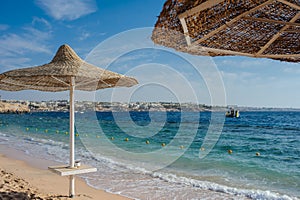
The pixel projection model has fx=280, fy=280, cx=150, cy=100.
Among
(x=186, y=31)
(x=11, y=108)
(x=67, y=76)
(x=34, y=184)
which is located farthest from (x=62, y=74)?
(x=11, y=108)

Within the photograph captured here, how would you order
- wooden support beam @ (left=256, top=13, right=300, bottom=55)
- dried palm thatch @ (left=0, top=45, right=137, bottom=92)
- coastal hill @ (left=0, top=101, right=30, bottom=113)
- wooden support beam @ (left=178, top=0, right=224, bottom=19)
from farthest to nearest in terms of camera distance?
coastal hill @ (left=0, top=101, right=30, bottom=113) → dried palm thatch @ (left=0, top=45, right=137, bottom=92) → wooden support beam @ (left=256, top=13, right=300, bottom=55) → wooden support beam @ (left=178, top=0, right=224, bottom=19)

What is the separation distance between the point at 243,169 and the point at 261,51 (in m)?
7.29

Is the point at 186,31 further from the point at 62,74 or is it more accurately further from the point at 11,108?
the point at 11,108

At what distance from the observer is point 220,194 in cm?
541

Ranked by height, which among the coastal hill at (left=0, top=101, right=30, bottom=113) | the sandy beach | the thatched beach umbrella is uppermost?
the coastal hill at (left=0, top=101, right=30, bottom=113)

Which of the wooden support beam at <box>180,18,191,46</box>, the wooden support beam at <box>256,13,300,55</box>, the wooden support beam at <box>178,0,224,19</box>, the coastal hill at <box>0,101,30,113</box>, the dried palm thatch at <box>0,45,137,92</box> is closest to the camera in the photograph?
the wooden support beam at <box>178,0,224,19</box>

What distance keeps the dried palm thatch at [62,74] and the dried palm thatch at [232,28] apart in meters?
1.72

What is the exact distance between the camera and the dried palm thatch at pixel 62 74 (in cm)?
329

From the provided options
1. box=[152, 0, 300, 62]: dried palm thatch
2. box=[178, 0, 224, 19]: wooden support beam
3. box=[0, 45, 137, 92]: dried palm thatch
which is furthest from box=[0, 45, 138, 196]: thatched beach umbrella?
box=[178, 0, 224, 19]: wooden support beam

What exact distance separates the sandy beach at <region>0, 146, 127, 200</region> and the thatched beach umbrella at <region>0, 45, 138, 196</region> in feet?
2.37

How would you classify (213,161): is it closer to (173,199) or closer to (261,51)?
(173,199)

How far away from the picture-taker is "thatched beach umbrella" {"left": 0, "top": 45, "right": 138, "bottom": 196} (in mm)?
3311

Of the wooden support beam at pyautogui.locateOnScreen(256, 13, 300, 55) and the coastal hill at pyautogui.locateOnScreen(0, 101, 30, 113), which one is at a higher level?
the coastal hill at pyautogui.locateOnScreen(0, 101, 30, 113)

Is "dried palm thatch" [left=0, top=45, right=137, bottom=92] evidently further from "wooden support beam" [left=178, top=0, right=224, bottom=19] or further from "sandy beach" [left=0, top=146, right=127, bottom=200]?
"wooden support beam" [left=178, top=0, right=224, bottom=19]
